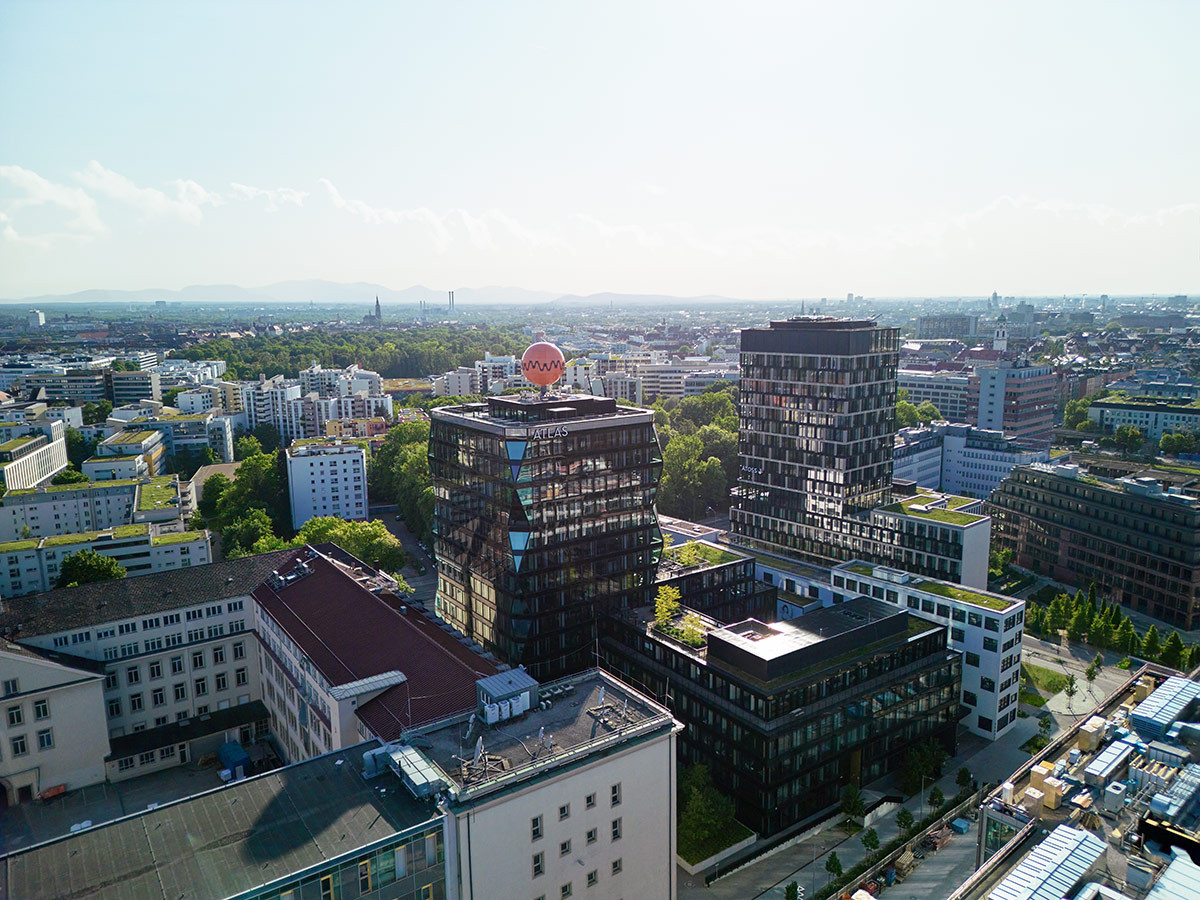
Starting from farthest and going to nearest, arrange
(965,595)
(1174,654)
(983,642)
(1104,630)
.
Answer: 1. (1104,630)
2. (1174,654)
3. (965,595)
4. (983,642)

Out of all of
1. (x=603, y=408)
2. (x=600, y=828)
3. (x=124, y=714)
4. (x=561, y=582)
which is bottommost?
(x=124, y=714)

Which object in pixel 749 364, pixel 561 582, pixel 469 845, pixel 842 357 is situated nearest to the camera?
pixel 469 845

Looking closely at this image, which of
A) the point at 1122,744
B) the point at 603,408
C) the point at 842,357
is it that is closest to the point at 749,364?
the point at 842,357

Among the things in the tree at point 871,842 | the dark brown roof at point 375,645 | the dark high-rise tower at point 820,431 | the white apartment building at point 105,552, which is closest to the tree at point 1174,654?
the dark high-rise tower at point 820,431

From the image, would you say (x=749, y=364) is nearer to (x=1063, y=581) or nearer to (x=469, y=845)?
(x=1063, y=581)

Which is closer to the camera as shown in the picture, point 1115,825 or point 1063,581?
point 1115,825

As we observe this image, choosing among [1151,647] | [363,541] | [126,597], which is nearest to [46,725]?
[126,597]

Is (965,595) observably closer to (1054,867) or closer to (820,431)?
(820,431)

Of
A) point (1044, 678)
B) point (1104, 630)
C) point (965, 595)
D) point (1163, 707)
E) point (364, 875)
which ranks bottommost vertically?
point (1044, 678)
